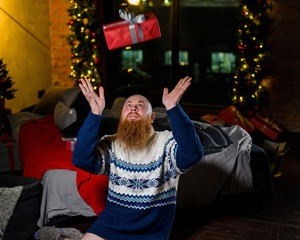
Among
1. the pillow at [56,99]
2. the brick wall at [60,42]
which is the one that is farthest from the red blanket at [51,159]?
the brick wall at [60,42]

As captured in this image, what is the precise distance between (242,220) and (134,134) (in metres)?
1.77

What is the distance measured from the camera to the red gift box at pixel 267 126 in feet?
15.2

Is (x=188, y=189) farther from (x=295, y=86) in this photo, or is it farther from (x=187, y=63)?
(x=187, y=63)

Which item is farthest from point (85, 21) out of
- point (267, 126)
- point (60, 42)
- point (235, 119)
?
point (267, 126)

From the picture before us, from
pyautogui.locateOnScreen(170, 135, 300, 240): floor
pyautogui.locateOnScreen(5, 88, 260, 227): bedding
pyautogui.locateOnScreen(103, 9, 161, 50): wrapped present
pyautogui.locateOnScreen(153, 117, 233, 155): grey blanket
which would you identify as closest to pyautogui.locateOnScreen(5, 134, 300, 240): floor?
pyautogui.locateOnScreen(170, 135, 300, 240): floor

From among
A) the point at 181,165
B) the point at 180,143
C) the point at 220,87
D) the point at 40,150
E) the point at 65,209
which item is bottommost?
the point at 220,87

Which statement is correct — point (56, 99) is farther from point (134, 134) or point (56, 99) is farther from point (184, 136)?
point (184, 136)

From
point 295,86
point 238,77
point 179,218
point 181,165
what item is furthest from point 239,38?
point 181,165

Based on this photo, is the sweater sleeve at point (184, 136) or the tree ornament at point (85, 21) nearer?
the sweater sleeve at point (184, 136)

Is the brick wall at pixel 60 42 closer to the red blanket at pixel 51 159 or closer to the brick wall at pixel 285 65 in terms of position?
the red blanket at pixel 51 159

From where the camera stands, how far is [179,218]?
3.62m

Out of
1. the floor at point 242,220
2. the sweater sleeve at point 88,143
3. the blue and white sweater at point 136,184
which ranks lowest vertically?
the floor at point 242,220

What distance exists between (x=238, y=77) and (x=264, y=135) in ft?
4.20

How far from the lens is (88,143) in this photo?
214 centimetres
